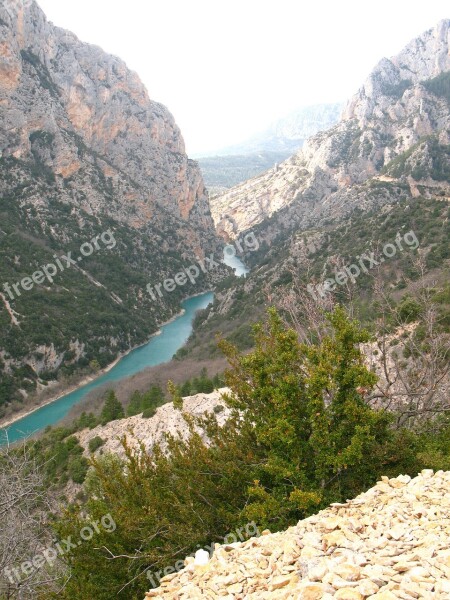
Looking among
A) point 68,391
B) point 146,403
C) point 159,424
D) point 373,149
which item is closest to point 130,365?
point 68,391

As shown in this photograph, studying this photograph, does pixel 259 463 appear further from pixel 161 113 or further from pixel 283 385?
pixel 161 113

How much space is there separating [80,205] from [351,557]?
100m

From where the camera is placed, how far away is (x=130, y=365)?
7462 cm

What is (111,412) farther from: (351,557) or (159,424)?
(351,557)

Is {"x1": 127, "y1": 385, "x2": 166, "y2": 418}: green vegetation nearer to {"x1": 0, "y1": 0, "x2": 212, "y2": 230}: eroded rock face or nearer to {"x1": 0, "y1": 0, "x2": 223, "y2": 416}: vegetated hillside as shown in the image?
{"x1": 0, "y1": 0, "x2": 223, "y2": 416}: vegetated hillside

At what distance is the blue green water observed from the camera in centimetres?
5553

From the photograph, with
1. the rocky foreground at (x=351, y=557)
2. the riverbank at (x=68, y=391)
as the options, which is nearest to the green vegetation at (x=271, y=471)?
the rocky foreground at (x=351, y=557)

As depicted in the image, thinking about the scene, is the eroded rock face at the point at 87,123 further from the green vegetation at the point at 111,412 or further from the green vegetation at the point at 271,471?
the green vegetation at the point at 271,471

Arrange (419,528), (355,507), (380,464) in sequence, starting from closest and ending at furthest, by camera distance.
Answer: (419,528), (355,507), (380,464)

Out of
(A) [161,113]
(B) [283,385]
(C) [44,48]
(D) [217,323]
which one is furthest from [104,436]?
(A) [161,113]

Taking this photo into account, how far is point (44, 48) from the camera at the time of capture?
350ft

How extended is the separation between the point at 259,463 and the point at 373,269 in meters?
35.5

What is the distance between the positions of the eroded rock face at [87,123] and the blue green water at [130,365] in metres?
32.6

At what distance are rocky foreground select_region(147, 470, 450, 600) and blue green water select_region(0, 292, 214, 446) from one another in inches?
1588
